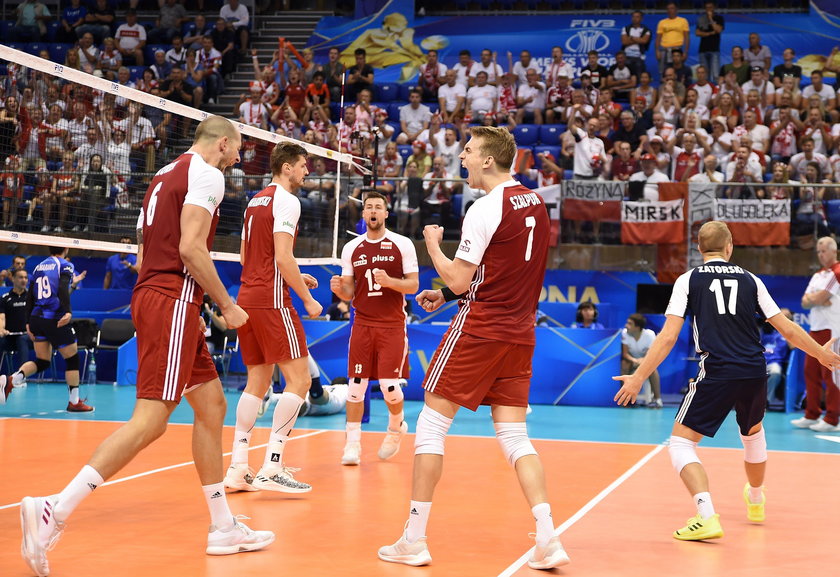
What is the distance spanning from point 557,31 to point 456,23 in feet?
8.01

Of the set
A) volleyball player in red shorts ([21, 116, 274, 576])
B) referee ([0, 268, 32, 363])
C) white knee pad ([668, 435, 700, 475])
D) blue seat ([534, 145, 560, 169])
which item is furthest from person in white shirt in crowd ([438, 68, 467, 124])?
volleyball player in red shorts ([21, 116, 274, 576])

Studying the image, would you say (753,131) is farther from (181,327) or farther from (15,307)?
→ (181,327)

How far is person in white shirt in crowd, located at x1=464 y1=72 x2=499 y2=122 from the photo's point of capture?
19.0 m

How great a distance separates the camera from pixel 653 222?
1462 cm

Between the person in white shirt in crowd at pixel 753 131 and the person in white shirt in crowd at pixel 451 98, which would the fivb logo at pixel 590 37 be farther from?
the person in white shirt in crowd at pixel 753 131

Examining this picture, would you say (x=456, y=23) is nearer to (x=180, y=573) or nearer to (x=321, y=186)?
(x=321, y=186)

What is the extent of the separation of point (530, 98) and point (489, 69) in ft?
4.75

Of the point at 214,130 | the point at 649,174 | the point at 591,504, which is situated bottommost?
the point at 591,504

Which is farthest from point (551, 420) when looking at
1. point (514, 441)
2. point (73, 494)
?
point (73, 494)

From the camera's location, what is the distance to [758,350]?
593cm

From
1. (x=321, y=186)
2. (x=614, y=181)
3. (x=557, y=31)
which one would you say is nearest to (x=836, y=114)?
(x=614, y=181)

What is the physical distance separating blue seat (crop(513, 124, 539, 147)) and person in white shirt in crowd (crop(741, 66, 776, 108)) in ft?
12.8

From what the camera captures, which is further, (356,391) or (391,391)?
(391,391)

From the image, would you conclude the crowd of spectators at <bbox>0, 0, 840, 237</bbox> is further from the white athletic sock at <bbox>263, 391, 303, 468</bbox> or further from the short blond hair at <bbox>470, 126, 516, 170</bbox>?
the short blond hair at <bbox>470, 126, 516, 170</bbox>
